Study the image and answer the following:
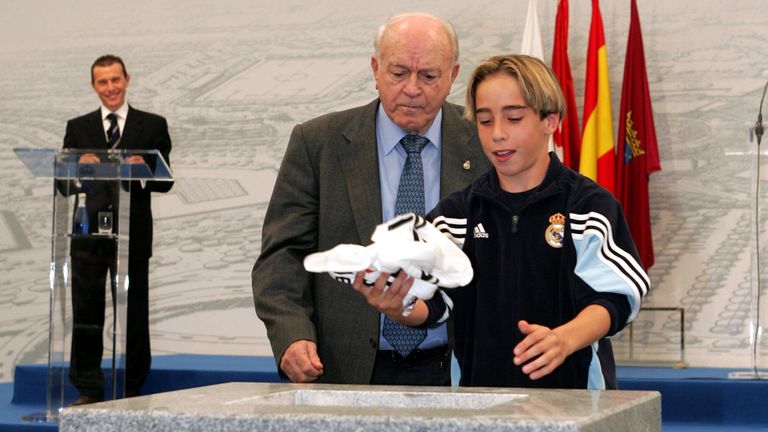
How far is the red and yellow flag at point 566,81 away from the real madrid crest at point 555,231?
4495mm

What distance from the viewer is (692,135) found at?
694 centimetres

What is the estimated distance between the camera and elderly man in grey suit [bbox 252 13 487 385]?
2.79 meters

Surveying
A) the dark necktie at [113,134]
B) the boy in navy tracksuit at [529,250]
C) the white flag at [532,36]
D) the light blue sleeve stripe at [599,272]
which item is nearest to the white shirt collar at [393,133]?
the boy in navy tracksuit at [529,250]

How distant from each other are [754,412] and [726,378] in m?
0.35

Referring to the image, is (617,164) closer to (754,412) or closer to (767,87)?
(767,87)

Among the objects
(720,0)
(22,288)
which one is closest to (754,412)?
(720,0)

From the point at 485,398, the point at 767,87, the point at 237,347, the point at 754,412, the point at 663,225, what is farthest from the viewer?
the point at 237,347

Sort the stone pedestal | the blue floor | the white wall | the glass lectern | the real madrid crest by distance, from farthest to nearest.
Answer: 1. the white wall
2. the blue floor
3. the glass lectern
4. the real madrid crest
5. the stone pedestal

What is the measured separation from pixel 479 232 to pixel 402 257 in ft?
2.05

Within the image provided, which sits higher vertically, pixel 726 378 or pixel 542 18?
pixel 542 18

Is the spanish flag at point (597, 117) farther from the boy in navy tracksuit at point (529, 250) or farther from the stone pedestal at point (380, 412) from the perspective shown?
the stone pedestal at point (380, 412)

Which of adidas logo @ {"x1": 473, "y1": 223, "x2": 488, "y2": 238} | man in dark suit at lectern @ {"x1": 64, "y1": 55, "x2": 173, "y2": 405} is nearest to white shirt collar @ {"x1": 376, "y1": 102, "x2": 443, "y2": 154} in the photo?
adidas logo @ {"x1": 473, "y1": 223, "x2": 488, "y2": 238}

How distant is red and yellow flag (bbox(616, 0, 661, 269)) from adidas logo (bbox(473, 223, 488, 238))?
435cm

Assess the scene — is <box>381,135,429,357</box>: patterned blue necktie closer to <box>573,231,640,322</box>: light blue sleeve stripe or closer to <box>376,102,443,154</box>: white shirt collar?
<box>376,102,443,154</box>: white shirt collar
